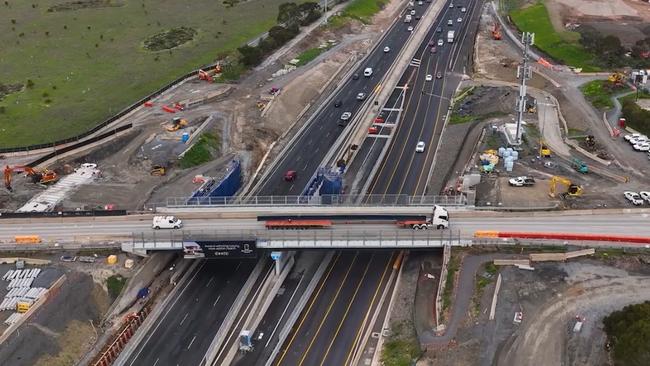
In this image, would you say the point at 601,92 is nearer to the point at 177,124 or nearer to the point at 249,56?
the point at 249,56

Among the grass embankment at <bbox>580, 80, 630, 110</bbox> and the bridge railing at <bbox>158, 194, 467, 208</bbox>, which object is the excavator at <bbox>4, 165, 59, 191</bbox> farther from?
the grass embankment at <bbox>580, 80, 630, 110</bbox>

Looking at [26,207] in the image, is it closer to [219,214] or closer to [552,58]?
[219,214]

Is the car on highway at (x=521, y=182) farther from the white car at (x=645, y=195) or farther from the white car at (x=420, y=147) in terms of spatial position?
the white car at (x=420, y=147)

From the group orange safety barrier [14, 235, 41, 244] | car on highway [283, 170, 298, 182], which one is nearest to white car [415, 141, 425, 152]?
car on highway [283, 170, 298, 182]

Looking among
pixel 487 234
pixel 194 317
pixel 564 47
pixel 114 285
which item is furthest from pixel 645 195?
pixel 564 47

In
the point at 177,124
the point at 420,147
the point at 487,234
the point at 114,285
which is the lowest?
the point at 420,147

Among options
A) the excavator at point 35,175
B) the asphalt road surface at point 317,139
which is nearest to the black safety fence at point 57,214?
the excavator at point 35,175
